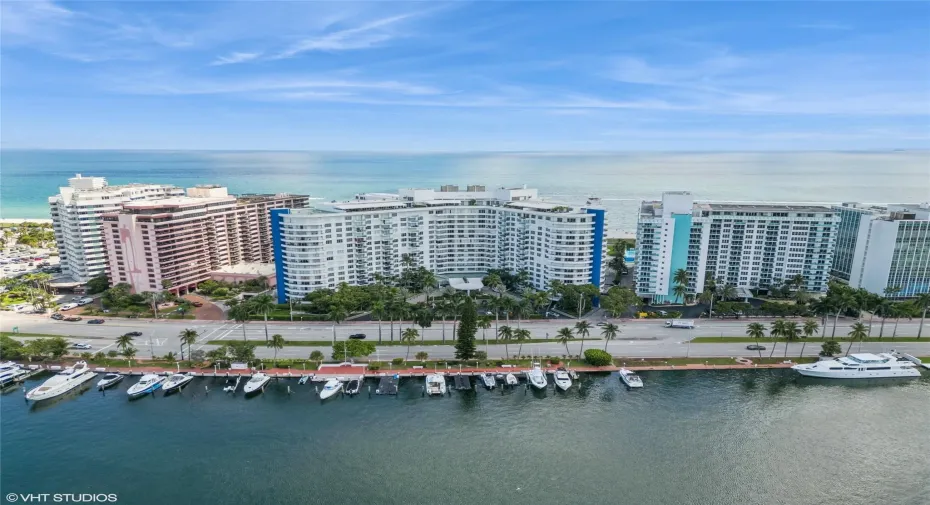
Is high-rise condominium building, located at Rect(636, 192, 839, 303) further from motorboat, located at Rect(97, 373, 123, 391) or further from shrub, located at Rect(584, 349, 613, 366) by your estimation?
motorboat, located at Rect(97, 373, 123, 391)

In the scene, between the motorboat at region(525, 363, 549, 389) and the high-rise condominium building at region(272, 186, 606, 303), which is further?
the high-rise condominium building at region(272, 186, 606, 303)

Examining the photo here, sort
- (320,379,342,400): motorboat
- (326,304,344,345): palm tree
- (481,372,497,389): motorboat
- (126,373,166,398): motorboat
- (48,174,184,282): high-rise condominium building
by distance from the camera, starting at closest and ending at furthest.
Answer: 1. (320,379,342,400): motorboat
2. (126,373,166,398): motorboat
3. (481,372,497,389): motorboat
4. (326,304,344,345): palm tree
5. (48,174,184,282): high-rise condominium building

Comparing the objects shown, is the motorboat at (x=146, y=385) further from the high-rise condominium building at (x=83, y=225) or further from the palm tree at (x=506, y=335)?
the high-rise condominium building at (x=83, y=225)

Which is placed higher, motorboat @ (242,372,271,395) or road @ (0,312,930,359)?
road @ (0,312,930,359)

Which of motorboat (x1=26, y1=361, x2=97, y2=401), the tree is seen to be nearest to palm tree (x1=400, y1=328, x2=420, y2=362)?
the tree

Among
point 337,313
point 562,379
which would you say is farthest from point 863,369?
point 337,313

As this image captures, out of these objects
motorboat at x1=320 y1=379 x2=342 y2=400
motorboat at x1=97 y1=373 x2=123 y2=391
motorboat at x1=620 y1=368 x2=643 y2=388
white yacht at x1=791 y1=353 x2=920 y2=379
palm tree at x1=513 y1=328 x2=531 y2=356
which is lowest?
motorboat at x1=97 y1=373 x2=123 y2=391

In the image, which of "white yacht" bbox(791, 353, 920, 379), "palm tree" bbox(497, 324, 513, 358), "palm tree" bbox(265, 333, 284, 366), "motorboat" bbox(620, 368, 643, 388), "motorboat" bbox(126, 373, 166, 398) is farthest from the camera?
"palm tree" bbox(497, 324, 513, 358)

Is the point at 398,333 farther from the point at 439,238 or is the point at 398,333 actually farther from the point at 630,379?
the point at 630,379
